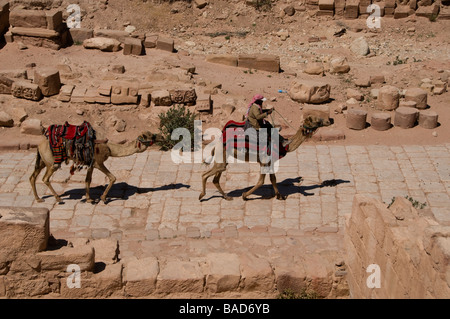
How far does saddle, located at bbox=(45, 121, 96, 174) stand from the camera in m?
11.9

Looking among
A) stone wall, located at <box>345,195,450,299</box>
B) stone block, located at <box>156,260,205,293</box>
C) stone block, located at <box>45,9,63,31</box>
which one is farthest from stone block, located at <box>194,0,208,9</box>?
stone block, located at <box>156,260,205,293</box>

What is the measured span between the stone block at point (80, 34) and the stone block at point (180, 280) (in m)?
14.1

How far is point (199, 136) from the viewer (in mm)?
15164

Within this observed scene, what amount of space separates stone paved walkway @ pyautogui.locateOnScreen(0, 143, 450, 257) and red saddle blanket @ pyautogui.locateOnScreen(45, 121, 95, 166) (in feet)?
3.73

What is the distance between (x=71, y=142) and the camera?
39.0 ft

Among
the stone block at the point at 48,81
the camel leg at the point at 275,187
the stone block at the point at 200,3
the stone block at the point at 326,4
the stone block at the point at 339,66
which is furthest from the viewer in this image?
the stone block at the point at 200,3

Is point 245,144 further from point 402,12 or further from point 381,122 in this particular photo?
point 402,12

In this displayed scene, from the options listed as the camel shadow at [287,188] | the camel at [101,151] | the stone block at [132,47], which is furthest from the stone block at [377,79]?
the camel at [101,151]

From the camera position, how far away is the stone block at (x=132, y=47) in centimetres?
1928

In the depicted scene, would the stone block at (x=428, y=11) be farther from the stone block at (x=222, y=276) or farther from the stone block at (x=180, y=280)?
the stone block at (x=180, y=280)

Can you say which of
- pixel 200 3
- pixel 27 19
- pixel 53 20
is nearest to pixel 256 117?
pixel 53 20

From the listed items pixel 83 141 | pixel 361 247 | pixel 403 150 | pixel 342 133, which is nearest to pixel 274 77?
pixel 342 133

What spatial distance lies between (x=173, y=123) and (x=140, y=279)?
7.37 meters
